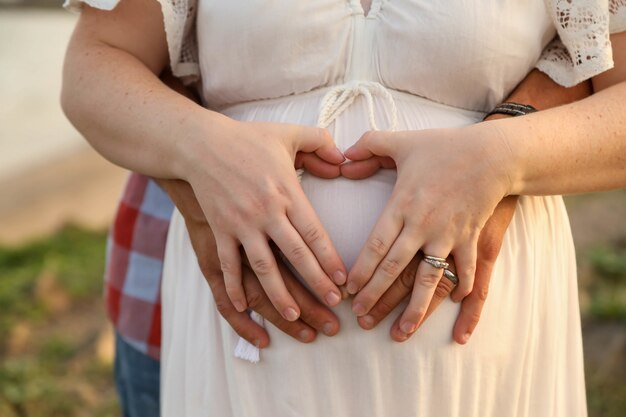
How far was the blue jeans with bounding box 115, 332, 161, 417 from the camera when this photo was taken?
1.89 m

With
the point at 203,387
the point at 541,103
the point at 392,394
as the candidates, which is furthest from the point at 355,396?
the point at 541,103

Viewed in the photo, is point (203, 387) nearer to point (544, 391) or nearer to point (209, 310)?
point (209, 310)

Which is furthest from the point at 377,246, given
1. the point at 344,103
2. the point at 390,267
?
the point at 344,103

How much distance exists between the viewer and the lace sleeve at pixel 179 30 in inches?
52.2

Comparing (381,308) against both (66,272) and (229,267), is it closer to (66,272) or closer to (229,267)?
(229,267)

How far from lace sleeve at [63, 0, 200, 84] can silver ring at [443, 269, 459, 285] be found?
573mm

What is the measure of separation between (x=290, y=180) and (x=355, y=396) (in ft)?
1.10

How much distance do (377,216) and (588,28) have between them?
0.43 meters

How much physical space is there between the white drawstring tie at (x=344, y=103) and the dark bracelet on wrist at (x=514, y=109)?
162 millimetres

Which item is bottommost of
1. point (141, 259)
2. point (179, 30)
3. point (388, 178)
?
point (141, 259)

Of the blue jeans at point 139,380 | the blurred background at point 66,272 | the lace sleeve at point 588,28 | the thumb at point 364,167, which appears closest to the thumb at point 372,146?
the thumb at point 364,167

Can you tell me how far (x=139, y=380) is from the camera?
1.91 m

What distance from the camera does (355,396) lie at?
1233mm

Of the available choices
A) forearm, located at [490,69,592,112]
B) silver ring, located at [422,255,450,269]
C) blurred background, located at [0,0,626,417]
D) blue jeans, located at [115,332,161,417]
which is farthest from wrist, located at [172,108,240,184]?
blurred background, located at [0,0,626,417]
